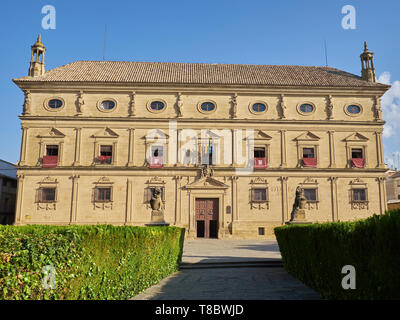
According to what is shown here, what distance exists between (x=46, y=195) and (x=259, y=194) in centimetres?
2037

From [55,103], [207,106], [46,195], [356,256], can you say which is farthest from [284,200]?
[356,256]

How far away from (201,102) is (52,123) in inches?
590

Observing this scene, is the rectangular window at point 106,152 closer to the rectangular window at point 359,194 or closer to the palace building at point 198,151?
the palace building at point 198,151

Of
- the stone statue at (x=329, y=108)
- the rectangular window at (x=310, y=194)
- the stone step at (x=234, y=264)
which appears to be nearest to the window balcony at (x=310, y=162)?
the rectangular window at (x=310, y=194)

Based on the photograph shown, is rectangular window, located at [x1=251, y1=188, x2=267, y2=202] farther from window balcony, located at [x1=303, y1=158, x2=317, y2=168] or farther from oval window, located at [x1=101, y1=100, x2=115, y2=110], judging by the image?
oval window, located at [x1=101, y1=100, x2=115, y2=110]

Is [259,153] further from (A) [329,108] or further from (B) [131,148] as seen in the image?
(B) [131,148]

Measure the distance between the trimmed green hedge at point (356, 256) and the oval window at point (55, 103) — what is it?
2872 centimetres

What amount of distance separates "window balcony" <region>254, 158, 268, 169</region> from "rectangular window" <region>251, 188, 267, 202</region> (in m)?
2.20

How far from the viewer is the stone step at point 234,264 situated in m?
14.6

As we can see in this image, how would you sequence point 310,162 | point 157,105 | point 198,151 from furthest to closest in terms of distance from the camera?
point 157,105 → point 310,162 → point 198,151

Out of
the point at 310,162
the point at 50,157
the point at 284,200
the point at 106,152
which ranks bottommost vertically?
the point at 284,200

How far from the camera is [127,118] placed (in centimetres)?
3159

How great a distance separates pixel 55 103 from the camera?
Answer: 104ft

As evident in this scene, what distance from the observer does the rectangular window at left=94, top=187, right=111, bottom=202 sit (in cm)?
3017
